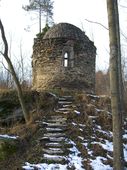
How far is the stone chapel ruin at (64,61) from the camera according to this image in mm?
20312

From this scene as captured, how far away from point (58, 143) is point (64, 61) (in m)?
8.31

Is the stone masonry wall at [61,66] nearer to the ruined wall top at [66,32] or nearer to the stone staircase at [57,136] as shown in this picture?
the ruined wall top at [66,32]

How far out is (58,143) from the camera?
42.5 feet

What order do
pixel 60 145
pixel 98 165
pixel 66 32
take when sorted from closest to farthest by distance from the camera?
1. pixel 98 165
2. pixel 60 145
3. pixel 66 32

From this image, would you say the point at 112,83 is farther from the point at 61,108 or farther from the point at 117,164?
the point at 61,108

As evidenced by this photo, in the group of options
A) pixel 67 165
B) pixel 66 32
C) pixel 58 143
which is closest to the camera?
pixel 67 165

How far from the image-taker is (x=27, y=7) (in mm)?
29953

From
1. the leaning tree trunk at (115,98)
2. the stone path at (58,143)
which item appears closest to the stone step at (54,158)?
the stone path at (58,143)

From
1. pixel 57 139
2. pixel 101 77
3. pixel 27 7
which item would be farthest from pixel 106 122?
pixel 101 77

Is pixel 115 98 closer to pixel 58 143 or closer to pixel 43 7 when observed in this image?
pixel 58 143

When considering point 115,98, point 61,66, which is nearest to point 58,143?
point 115,98

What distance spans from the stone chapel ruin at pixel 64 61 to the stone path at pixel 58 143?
378 cm

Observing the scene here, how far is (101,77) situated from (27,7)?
62.7ft

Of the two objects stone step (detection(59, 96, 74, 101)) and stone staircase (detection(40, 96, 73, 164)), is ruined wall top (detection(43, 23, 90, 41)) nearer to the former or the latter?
stone step (detection(59, 96, 74, 101))
